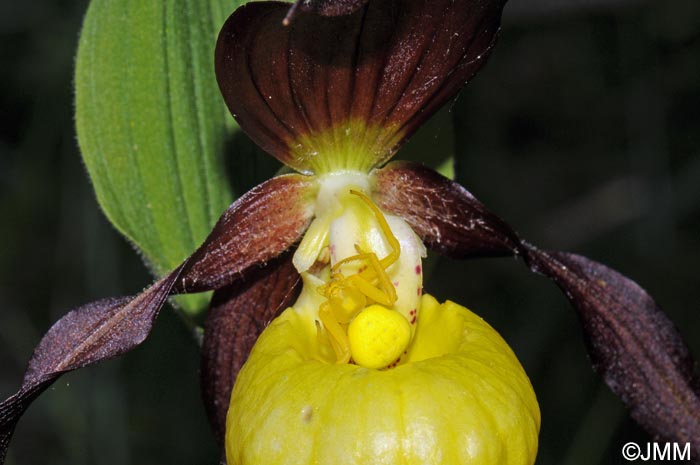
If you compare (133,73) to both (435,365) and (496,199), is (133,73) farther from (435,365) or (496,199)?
(496,199)

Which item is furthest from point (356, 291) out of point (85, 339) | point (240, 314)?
point (85, 339)

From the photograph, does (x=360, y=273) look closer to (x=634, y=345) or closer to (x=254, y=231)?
(x=254, y=231)

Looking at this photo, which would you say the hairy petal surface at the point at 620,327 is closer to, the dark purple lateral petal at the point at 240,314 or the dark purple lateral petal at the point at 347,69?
the dark purple lateral petal at the point at 347,69

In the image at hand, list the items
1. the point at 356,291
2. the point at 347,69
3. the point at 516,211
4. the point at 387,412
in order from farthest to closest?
the point at 516,211
the point at 356,291
the point at 347,69
the point at 387,412

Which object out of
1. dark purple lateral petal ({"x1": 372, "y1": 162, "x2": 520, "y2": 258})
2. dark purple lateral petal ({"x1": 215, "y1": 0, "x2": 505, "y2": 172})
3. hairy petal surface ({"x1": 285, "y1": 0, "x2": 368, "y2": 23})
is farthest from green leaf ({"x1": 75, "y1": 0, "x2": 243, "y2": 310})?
hairy petal surface ({"x1": 285, "y1": 0, "x2": 368, "y2": 23})

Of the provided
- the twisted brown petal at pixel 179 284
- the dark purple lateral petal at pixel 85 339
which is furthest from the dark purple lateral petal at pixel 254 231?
the dark purple lateral petal at pixel 85 339

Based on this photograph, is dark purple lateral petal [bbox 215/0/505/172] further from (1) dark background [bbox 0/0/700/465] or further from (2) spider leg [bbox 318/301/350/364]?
(1) dark background [bbox 0/0/700/465]
